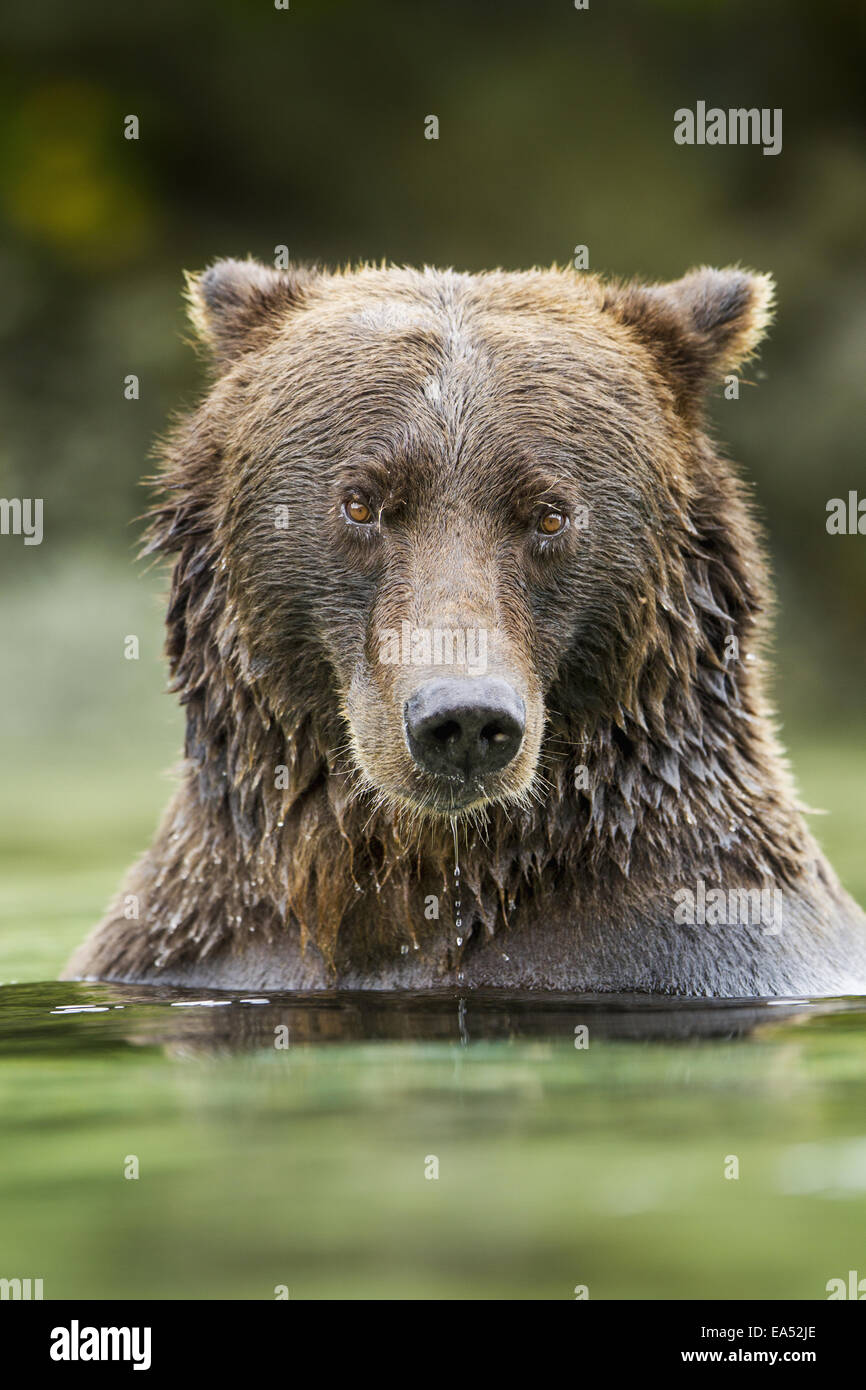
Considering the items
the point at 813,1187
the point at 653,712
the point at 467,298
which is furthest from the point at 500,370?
the point at 813,1187

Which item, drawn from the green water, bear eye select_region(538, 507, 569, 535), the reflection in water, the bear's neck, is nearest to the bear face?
bear eye select_region(538, 507, 569, 535)

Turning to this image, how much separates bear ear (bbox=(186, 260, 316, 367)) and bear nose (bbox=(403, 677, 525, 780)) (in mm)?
1927

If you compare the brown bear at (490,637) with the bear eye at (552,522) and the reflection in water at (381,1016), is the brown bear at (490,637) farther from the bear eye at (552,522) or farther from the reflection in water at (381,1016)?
the reflection in water at (381,1016)

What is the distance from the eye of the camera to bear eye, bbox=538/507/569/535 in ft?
19.5

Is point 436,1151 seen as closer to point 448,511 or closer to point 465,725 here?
point 465,725

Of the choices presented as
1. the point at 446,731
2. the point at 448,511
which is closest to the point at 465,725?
the point at 446,731

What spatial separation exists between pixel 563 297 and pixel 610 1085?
301cm

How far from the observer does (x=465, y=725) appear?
5305mm

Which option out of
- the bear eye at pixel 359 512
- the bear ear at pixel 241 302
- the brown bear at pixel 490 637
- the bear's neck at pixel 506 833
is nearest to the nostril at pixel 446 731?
the brown bear at pixel 490 637

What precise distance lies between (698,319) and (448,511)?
1.48 metres

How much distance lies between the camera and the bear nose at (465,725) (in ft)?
17.3

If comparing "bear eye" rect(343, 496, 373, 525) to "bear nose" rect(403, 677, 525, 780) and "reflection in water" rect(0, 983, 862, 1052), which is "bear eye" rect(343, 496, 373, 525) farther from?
"reflection in water" rect(0, 983, 862, 1052)

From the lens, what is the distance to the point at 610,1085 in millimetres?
4645

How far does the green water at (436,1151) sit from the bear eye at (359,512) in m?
1.53
